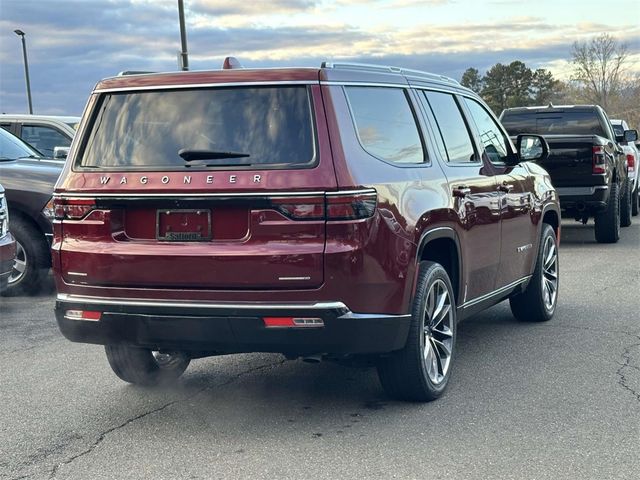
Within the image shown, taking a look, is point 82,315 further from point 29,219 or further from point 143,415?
point 29,219

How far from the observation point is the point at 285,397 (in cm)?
562

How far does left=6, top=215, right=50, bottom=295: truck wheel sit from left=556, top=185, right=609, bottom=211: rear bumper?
7.05m

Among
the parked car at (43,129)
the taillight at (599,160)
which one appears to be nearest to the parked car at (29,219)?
the parked car at (43,129)

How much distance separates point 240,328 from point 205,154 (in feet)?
2.94

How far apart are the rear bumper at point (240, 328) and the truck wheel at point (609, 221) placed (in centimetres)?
945

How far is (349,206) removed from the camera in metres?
4.65

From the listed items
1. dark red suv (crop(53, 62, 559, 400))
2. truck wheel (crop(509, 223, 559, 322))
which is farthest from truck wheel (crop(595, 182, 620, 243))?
dark red suv (crop(53, 62, 559, 400))

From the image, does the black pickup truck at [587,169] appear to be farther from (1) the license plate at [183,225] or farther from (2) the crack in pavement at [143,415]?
(1) the license plate at [183,225]

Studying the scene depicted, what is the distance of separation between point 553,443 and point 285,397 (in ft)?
5.41

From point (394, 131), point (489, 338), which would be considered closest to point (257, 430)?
Result: point (394, 131)

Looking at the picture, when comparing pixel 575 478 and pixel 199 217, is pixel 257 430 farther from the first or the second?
pixel 575 478

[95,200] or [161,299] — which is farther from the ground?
[95,200]

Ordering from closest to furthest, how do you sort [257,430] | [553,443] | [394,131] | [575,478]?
[575,478], [553,443], [257,430], [394,131]

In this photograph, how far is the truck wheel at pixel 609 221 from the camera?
13.7 metres
